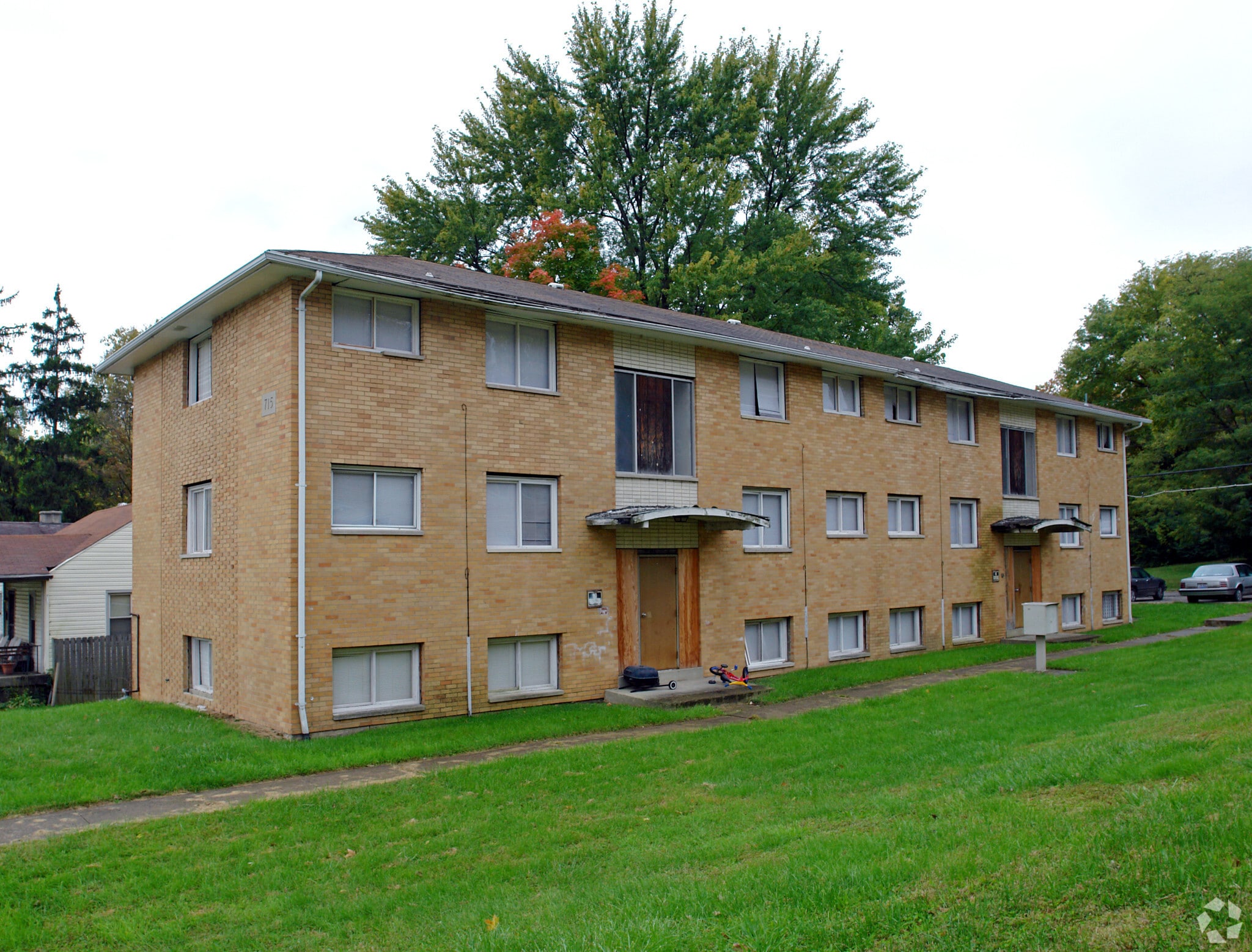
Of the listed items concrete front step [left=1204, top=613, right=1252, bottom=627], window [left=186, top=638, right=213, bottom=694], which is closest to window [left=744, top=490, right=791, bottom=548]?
window [left=186, top=638, right=213, bottom=694]

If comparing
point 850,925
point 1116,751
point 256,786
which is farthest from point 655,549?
point 850,925

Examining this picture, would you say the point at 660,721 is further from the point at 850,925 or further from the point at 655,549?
the point at 850,925

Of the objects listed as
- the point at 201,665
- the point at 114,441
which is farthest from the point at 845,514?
the point at 114,441

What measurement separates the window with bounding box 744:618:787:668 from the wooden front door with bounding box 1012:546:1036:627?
9050mm

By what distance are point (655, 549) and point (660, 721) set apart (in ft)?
12.2

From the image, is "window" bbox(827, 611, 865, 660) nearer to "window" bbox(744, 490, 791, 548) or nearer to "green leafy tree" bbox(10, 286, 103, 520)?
"window" bbox(744, 490, 791, 548)

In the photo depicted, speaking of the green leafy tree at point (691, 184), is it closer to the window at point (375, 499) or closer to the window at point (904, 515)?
the window at point (904, 515)

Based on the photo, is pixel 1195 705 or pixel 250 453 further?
pixel 250 453

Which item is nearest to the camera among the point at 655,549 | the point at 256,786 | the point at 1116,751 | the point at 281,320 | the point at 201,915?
the point at 201,915

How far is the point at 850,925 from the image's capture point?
4883mm

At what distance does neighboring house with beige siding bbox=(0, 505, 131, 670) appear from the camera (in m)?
27.6

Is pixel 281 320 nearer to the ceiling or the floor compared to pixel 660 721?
nearer to the ceiling

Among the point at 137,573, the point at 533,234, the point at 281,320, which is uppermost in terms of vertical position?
the point at 533,234

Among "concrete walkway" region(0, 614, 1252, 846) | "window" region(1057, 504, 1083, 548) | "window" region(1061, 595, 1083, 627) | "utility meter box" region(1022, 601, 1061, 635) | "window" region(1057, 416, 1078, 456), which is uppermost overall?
"window" region(1057, 416, 1078, 456)
